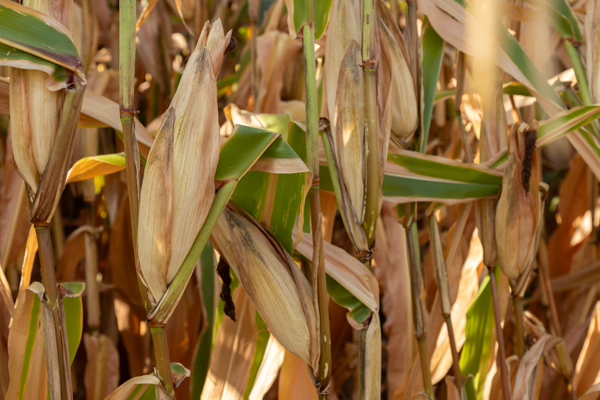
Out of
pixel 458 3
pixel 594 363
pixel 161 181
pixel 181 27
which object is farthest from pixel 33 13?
pixel 181 27

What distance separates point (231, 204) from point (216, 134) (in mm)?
85

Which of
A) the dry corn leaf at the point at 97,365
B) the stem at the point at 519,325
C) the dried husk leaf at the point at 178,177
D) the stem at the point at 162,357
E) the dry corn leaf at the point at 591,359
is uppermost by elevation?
the dried husk leaf at the point at 178,177

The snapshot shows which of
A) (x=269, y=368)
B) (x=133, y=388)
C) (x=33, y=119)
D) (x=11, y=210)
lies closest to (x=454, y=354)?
(x=269, y=368)

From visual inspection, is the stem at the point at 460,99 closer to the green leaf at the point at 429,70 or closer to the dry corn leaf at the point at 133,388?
the green leaf at the point at 429,70

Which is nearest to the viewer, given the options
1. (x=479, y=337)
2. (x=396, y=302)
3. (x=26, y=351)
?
(x=26, y=351)

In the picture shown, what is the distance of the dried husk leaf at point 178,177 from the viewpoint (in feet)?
0.84

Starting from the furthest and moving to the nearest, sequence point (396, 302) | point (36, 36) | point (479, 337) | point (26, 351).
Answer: point (396, 302), point (479, 337), point (26, 351), point (36, 36)

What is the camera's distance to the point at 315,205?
0.32 meters

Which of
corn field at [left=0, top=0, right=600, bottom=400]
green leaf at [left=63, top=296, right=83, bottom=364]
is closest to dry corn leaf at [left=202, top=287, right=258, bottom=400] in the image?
corn field at [left=0, top=0, right=600, bottom=400]

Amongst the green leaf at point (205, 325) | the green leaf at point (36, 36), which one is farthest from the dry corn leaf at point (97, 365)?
the green leaf at point (36, 36)

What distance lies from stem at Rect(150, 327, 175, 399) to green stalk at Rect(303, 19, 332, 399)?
0.10m

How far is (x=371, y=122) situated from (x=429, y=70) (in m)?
0.18

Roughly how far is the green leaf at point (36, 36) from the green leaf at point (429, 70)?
0.28 metres

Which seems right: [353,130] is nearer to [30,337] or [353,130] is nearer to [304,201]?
[304,201]
